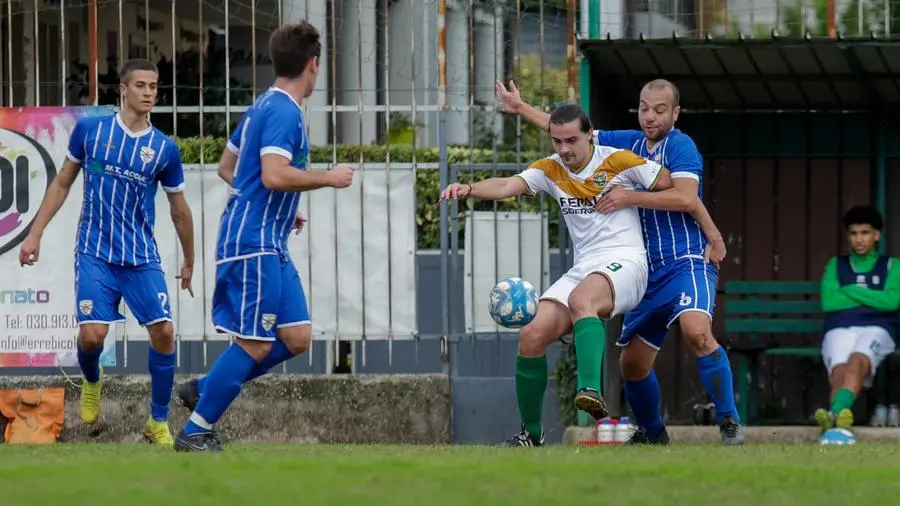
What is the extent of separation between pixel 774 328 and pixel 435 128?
294 cm

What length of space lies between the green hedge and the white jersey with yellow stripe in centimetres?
245

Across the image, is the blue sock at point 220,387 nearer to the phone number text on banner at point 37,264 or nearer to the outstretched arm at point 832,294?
the phone number text on banner at point 37,264

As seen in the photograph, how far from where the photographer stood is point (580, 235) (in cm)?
1003

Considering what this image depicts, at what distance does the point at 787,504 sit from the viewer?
618 centimetres

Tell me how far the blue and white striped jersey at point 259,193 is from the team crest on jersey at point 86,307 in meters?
2.03

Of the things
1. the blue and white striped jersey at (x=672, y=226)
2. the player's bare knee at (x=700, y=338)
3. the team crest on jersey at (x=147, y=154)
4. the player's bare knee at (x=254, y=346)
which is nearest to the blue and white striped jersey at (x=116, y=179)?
the team crest on jersey at (x=147, y=154)

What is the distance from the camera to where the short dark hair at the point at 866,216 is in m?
13.2

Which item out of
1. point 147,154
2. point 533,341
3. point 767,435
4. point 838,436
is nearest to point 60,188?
point 147,154

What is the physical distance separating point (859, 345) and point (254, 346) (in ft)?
18.7

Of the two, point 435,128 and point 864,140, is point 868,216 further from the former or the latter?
point 435,128

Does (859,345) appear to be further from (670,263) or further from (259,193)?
(259,193)

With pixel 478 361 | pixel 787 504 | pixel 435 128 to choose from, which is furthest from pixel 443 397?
pixel 787 504

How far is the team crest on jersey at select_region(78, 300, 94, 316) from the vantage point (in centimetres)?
1035

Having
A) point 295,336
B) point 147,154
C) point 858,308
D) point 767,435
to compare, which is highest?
point 147,154
